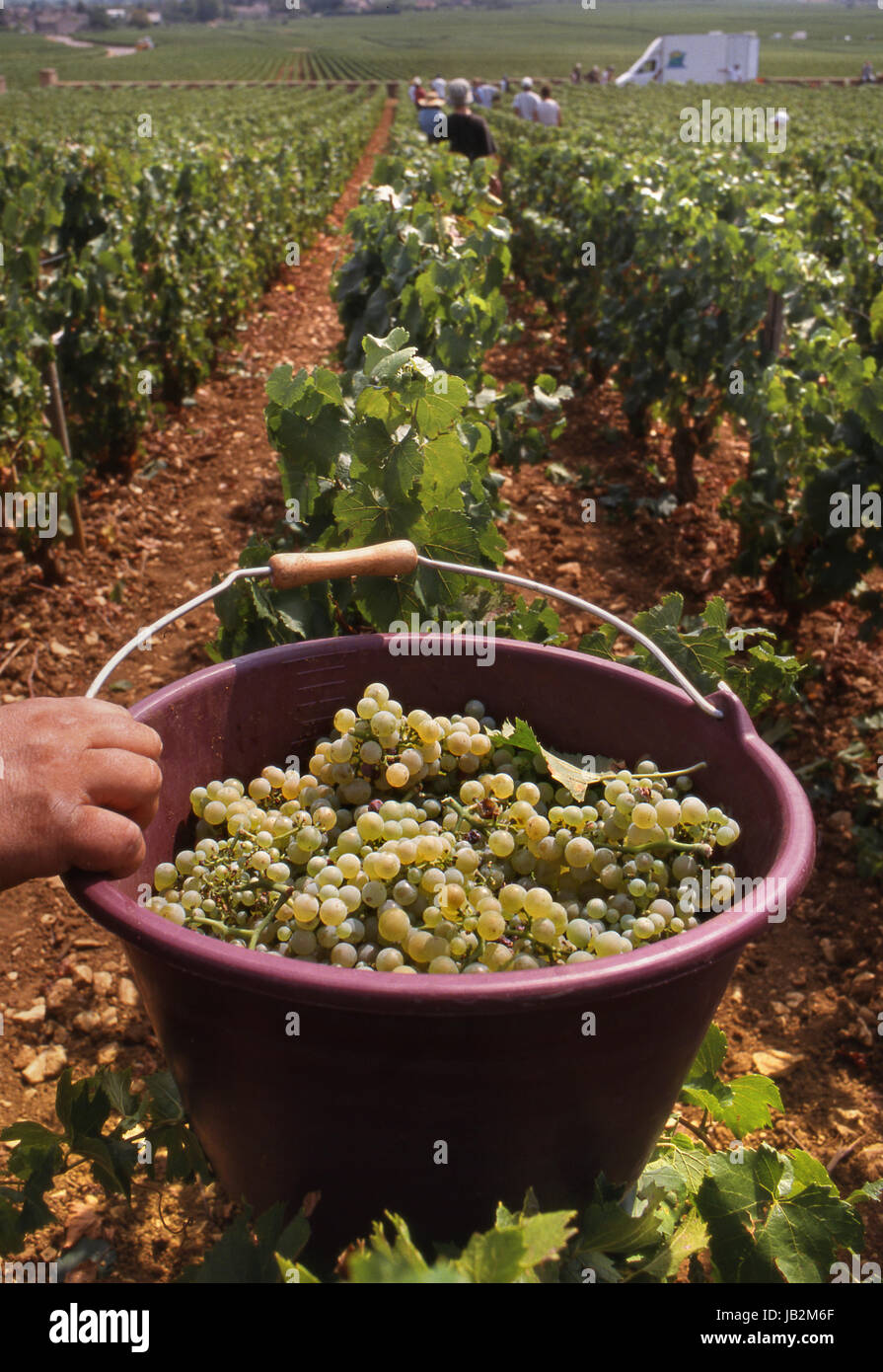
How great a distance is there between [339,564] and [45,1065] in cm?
190

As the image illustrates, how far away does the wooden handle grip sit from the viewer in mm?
1771

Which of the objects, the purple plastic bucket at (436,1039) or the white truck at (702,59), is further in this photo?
the white truck at (702,59)

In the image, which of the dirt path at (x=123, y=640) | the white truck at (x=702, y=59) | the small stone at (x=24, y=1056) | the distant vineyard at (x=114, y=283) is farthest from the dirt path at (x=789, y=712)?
the white truck at (x=702, y=59)

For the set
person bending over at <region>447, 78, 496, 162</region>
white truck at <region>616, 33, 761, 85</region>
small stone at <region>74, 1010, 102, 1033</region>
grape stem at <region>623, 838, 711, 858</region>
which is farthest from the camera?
white truck at <region>616, 33, 761, 85</region>

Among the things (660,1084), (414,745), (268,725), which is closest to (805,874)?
(660,1084)

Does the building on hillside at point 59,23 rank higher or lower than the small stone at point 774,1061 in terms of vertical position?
higher

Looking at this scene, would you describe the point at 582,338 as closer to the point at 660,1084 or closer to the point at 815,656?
the point at 815,656

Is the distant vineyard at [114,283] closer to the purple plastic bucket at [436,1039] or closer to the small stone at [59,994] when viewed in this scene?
the small stone at [59,994]

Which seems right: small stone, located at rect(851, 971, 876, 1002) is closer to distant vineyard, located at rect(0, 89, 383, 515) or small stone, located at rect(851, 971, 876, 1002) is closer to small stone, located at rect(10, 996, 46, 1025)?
small stone, located at rect(10, 996, 46, 1025)

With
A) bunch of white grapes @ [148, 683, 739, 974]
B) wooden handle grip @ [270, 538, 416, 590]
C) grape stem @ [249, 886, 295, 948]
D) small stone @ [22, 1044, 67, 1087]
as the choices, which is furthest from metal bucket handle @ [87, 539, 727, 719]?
Result: small stone @ [22, 1044, 67, 1087]

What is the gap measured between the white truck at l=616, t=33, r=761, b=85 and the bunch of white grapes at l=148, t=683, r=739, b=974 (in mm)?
66608

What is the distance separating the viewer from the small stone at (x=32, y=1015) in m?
3.04

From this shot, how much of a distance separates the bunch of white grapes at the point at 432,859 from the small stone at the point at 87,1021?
61.9 inches

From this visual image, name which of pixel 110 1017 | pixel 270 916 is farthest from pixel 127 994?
pixel 270 916
